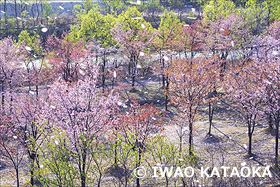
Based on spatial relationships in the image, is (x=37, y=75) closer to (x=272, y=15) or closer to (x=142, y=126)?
(x=142, y=126)

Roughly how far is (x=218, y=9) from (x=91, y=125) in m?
37.4

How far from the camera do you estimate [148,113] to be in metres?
18.9

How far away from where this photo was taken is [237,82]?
75.6ft

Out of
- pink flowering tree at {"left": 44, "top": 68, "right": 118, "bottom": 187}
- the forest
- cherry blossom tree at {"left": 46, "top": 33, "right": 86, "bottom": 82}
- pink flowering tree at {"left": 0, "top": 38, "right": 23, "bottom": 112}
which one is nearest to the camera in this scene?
pink flowering tree at {"left": 44, "top": 68, "right": 118, "bottom": 187}

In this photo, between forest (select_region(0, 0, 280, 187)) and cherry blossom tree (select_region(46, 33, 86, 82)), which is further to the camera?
cherry blossom tree (select_region(46, 33, 86, 82))

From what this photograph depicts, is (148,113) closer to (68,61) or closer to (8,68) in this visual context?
(68,61)

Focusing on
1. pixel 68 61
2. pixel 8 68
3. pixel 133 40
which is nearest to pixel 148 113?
pixel 68 61

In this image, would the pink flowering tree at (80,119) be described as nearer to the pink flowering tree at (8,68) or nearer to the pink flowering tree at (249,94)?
the pink flowering tree at (249,94)

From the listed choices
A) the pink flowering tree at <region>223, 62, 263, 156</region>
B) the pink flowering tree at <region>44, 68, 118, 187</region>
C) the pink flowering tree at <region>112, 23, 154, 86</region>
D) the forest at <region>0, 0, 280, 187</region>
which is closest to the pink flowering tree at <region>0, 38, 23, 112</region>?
the forest at <region>0, 0, 280, 187</region>

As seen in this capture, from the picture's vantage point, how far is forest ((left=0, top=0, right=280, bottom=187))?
1681 centimetres

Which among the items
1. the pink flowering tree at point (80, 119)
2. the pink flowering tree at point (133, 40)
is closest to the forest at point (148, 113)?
the pink flowering tree at point (80, 119)

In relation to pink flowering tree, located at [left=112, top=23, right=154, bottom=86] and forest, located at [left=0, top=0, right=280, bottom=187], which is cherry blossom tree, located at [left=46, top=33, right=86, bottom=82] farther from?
pink flowering tree, located at [left=112, top=23, right=154, bottom=86]

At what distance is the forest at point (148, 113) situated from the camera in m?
16.8

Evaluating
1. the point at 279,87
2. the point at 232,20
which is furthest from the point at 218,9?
the point at 279,87
